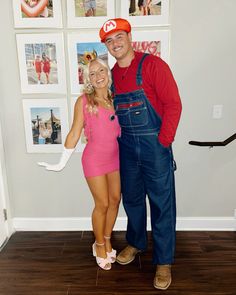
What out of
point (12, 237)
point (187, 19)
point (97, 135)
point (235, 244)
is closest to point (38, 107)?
point (97, 135)

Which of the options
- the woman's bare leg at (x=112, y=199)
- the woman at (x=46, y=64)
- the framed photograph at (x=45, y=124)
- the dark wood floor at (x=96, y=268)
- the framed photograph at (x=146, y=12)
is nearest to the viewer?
the dark wood floor at (x=96, y=268)

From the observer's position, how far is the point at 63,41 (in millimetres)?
2412

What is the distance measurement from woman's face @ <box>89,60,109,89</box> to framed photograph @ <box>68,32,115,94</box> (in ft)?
1.38

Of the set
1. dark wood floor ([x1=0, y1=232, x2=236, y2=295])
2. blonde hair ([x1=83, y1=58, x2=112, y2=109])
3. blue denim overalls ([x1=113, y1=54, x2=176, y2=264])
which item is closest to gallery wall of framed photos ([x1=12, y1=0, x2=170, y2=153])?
blonde hair ([x1=83, y1=58, x2=112, y2=109])

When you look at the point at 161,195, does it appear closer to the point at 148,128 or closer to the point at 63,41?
the point at 148,128

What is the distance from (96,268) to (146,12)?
81.4 inches

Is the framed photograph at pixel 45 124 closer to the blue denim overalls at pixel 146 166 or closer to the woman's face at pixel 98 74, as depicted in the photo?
the woman's face at pixel 98 74

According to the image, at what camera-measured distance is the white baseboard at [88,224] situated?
2.80 meters

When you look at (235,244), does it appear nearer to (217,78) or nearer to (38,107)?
(217,78)

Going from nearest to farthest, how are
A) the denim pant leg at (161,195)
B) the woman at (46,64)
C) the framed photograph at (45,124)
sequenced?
the denim pant leg at (161,195), the woman at (46,64), the framed photograph at (45,124)

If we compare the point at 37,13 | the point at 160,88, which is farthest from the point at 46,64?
the point at 160,88

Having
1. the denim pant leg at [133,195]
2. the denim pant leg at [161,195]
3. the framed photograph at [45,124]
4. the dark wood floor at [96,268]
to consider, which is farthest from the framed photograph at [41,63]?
the dark wood floor at [96,268]

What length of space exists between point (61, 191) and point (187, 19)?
186 cm

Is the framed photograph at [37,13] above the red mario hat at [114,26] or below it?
above
